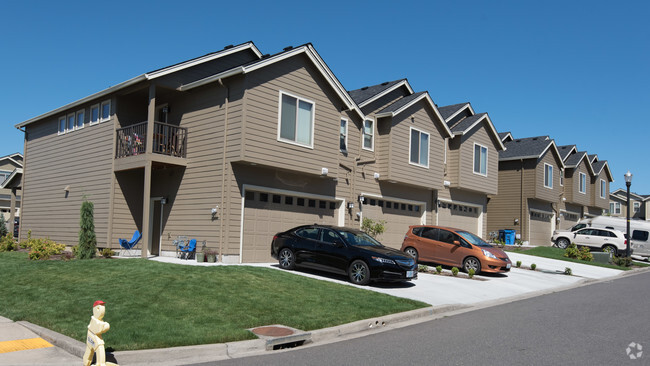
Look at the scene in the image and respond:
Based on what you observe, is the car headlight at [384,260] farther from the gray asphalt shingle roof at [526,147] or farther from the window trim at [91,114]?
the gray asphalt shingle roof at [526,147]

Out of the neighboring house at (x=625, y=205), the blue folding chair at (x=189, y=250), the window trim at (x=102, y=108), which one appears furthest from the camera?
the neighboring house at (x=625, y=205)

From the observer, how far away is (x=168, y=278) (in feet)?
38.2

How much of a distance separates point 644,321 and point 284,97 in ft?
39.0

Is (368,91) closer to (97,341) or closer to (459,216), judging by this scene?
(459,216)

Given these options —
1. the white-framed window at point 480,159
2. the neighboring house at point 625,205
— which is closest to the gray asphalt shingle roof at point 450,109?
the white-framed window at point 480,159

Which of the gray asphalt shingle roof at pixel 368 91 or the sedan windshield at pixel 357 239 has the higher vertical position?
the gray asphalt shingle roof at pixel 368 91

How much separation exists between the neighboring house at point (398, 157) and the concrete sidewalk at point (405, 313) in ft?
17.3

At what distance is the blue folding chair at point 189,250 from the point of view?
16891mm

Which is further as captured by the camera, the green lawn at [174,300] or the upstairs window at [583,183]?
the upstairs window at [583,183]

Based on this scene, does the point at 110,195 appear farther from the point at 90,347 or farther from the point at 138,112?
the point at 90,347

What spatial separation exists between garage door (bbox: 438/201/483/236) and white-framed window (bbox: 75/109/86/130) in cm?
1641

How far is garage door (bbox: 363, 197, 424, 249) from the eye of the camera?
22.3 metres

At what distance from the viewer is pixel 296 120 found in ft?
59.0

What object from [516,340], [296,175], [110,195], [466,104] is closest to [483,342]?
[516,340]
